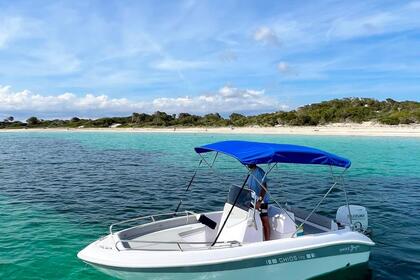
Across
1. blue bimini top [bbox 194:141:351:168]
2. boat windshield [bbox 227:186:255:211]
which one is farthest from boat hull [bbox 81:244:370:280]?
blue bimini top [bbox 194:141:351:168]

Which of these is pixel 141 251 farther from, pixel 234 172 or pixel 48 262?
pixel 234 172

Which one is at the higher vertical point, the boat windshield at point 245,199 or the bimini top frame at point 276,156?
the bimini top frame at point 276,156

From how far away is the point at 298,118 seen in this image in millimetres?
88562

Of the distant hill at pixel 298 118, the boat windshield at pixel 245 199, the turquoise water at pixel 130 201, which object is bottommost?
the turquoise water at pixel 130 201

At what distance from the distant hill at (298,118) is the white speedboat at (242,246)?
7154 cm

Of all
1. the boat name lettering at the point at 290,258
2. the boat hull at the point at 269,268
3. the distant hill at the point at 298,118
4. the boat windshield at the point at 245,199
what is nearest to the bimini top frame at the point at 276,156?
the boat windshield at the point at 245,199

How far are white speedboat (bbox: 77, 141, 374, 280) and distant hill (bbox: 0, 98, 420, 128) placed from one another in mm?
71545

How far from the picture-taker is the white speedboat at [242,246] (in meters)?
6.86

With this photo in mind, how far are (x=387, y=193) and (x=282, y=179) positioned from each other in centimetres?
579

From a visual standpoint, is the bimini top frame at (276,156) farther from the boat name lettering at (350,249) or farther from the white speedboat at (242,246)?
the boat name lettering at (350,249)

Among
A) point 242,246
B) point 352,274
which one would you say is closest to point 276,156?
point 242,246

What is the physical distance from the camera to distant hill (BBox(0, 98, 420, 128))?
274 feet

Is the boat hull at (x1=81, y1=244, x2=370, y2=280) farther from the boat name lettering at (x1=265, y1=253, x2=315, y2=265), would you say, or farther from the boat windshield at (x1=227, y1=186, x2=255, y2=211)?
the boat windshield at (x1=227, y1=186, x2=255, y2=211)

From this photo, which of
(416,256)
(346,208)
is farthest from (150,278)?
(416,256)
